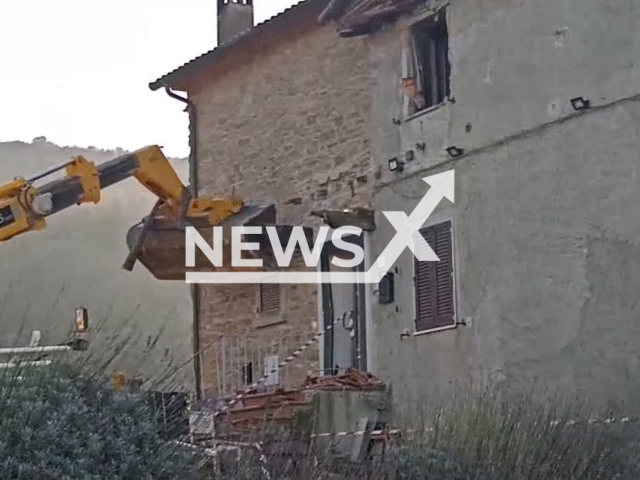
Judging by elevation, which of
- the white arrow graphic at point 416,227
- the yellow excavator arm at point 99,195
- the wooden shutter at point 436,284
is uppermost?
the yellow excavator arm at point 99,195

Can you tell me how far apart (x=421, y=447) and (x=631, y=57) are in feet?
14.9

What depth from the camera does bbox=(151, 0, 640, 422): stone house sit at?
12609 mm

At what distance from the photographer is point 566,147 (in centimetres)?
1305

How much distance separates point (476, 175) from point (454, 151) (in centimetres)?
46

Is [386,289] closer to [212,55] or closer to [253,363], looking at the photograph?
[253,363]

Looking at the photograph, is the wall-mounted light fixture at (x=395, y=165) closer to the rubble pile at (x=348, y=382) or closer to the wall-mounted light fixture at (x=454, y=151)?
the wall-mounted light fixture at (x=454, y=151)

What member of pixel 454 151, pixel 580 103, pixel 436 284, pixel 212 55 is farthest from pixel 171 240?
pixel 580 103

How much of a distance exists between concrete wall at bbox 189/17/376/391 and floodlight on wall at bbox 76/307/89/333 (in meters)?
5.86

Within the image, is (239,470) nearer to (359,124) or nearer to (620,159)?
(620,159)

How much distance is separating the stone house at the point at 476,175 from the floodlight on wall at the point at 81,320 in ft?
14.2

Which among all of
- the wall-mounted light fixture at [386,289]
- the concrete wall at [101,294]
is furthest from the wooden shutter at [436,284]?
the concrete wall at [101,294]

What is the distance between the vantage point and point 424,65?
50.9 ft

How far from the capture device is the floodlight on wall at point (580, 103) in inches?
506

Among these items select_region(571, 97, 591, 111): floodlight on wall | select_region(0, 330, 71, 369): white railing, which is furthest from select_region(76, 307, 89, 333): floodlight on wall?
select_region(571, 97, 591, 111): floodlight on wall
